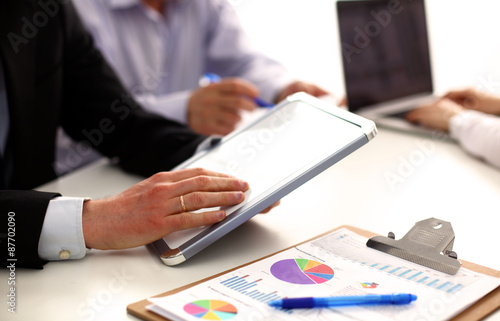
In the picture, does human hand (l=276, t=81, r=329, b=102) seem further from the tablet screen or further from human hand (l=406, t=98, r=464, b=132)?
the tablet screen

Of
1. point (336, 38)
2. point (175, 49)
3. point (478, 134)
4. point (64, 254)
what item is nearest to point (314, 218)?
point (64, 254)

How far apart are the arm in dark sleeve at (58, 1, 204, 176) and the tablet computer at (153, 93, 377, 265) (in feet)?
0.45

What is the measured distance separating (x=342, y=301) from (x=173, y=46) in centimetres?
154

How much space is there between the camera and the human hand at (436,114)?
143cm

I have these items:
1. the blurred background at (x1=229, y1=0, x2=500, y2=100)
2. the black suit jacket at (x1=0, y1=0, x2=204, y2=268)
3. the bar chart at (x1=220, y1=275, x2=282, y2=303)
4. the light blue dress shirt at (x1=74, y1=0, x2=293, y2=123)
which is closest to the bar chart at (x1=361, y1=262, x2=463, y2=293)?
the bar chart at (x1=220, y1=275, x2=282, y2=303)

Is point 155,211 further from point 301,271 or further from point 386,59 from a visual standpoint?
point 386,59

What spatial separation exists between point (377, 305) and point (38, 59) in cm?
94

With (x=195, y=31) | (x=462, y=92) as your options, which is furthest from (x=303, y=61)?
(x=462, y=92)

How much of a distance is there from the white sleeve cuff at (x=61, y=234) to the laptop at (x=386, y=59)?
0.92 metres

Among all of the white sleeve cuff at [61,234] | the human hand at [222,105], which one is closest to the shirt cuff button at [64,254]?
the white sleeve cuff at [61,234]

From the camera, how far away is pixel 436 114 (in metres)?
1.46

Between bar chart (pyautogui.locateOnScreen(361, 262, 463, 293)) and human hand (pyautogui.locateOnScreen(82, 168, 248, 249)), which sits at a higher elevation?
human hand (pyautogui.locateOnScreen(82, 168, 248, 249))

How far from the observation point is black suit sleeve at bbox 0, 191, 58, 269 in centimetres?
74

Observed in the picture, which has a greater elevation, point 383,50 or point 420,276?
point 383,50
